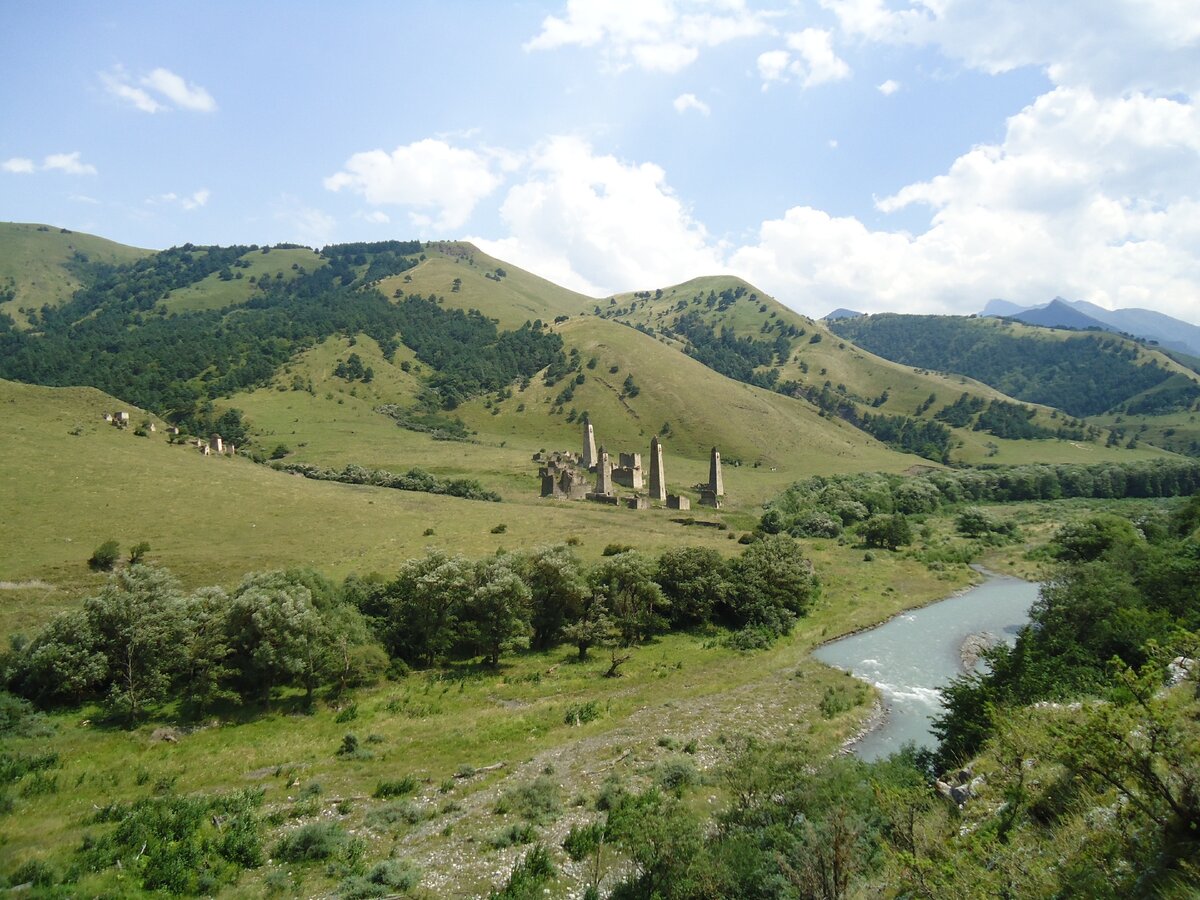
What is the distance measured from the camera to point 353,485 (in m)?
80.4

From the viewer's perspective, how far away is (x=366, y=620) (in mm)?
37906

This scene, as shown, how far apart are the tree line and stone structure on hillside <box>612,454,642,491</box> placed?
1760 inches

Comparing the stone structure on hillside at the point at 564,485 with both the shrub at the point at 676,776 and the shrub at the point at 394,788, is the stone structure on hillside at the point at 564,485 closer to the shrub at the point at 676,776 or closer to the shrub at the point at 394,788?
the shrub at the point at 676,776

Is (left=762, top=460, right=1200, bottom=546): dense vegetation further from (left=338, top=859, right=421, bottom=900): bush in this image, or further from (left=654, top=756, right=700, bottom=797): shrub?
(left=338, top=859, right=421, bottom=900): bush

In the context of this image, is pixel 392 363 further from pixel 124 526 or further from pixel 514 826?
pixel 514 826

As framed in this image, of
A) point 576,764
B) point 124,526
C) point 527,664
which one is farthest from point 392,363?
point 576,764

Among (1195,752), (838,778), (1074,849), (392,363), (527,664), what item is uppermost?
(392,363)

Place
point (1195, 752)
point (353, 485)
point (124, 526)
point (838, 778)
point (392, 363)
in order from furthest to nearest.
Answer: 1. point (392, 363)
2. point (353, 485)
3. point (124, 526)
4. point (838, 778)
5. point (1195, 752)

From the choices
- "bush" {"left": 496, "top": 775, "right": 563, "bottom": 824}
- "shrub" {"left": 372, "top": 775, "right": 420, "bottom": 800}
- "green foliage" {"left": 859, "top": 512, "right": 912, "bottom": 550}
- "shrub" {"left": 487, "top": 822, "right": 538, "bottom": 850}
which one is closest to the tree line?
"shrub" {"left": 372, "top": 775, "right": 420, "bottom": 800}

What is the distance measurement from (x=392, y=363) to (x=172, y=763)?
17974 cm

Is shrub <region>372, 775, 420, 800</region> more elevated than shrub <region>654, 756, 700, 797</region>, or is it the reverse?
shrub <region>654, 756, 700, 797</region>

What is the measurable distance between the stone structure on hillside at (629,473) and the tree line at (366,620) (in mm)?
44712

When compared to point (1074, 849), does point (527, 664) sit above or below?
below

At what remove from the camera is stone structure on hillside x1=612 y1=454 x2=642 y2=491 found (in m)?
101
